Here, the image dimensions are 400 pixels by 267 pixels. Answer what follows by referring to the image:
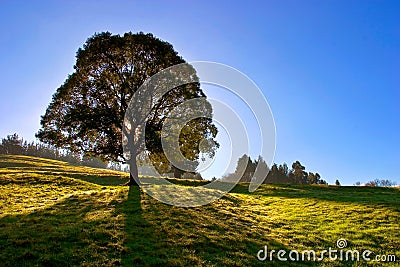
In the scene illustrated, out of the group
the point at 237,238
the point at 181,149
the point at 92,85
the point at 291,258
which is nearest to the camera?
the point at 291,258

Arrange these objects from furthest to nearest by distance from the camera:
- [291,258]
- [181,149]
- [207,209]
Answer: [181,149]
[207,209]
[291,258]

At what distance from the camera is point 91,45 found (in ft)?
97.7

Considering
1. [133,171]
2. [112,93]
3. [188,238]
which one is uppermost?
[112,93]

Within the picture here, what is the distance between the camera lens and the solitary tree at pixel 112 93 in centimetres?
2873

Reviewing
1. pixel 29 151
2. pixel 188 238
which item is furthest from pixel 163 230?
pixel 29 151

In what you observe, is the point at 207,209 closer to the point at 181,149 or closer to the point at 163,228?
the point at 163,228

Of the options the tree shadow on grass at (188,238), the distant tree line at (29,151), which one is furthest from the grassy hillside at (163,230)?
the distant tree line at (29,151)

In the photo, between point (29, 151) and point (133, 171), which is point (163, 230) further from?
point (29, 151)

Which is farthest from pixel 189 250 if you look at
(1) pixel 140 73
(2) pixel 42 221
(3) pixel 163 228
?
(1) pixel 140 73

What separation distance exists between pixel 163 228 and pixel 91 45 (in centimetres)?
2198

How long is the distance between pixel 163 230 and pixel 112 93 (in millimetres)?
18213

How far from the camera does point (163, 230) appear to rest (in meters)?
14.9

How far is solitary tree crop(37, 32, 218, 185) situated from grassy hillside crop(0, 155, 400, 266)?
18.5 feet

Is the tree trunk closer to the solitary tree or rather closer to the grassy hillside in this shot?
the solitary tree
